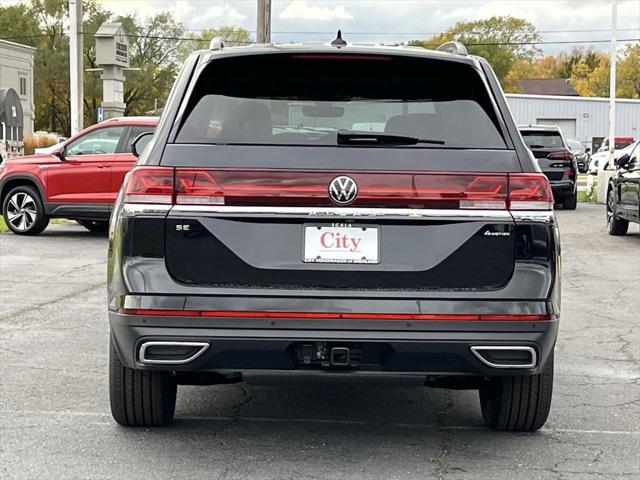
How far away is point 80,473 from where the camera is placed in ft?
14.4

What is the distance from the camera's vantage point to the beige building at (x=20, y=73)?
69.7 metres

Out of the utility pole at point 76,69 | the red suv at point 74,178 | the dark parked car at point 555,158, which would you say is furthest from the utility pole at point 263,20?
the red suv at point 74,178

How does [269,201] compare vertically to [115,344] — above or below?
above

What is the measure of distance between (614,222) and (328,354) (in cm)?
1339

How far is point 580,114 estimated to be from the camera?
7038cm

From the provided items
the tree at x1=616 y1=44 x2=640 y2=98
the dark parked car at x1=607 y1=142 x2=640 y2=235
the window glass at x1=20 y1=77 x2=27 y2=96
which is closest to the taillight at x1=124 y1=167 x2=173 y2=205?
the dark parked car at x1=607 y1=142 x2=640 y2=235

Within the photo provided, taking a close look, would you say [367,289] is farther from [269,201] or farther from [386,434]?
[386,434]

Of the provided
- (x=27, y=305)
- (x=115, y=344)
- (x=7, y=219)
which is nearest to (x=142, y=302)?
(x=115, y=344)

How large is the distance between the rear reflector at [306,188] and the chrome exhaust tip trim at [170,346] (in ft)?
1.87

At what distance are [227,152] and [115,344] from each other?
981mm

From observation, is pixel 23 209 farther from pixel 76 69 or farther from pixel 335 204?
pixel 335 204

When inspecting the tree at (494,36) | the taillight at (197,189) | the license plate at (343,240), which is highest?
the tree at (494,36)

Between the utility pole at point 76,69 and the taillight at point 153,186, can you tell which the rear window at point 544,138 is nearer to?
the utility pole at point 76,69

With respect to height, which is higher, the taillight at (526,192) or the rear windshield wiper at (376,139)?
the rear windshield wiper at (376,139)
